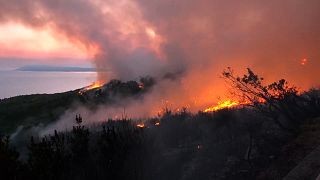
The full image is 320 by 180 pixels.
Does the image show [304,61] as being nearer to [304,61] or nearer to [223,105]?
[304,61]

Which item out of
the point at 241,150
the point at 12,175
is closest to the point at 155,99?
the point at 241,150

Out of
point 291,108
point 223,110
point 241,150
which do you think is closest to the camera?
point 241,150

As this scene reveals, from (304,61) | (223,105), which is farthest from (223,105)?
(304,61)

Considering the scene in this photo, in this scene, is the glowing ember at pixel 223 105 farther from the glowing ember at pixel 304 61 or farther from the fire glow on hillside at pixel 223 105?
the glowing ember at pixel 304 61

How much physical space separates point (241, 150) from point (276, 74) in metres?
11.0

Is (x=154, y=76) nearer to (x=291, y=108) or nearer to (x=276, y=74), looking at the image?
(x=276, y=74)

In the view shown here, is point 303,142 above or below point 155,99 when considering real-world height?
below

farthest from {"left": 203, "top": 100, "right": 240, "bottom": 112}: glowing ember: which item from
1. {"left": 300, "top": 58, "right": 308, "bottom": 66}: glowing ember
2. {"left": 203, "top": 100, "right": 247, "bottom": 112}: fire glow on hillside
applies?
{"left": 300, "top": 58, "right": 308, "bottom": 66}: glowing ember

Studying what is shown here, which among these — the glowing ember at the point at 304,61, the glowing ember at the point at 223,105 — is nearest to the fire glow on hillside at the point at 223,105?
the glowing ember at the point at 223,105

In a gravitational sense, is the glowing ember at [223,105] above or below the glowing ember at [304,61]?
below

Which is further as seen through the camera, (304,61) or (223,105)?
(304,61)

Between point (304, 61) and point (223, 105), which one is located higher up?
point (304, 61)

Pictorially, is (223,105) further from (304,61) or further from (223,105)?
(304,61)

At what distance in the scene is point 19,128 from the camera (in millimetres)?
31656
